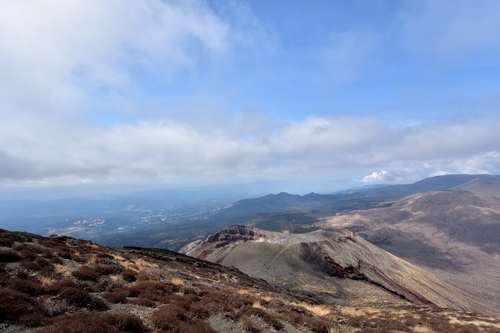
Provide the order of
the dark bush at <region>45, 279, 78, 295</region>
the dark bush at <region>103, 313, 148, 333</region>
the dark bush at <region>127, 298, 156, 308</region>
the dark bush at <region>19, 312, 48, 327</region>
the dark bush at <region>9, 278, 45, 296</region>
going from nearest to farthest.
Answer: the dark bush at <region>19, 312, 48, 327</region>, the dark bush at <region>103, 313, 148, 333</region>, the dark bush at <region>9, 278, 45, 296</region>, the dark bush at <region>45, 279, 78, 295</region>, the dark bush at <region>127, 298, 156, 308</region>

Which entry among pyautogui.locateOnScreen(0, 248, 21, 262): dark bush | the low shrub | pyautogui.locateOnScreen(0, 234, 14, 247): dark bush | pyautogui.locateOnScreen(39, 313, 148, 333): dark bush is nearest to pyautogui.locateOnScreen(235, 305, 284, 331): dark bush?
the low shrub

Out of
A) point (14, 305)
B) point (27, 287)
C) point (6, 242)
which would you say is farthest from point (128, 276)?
point (6, 242)

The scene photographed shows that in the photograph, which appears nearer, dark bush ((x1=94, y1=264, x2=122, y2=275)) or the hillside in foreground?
the hillside in foreground

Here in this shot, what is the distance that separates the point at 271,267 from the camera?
307 feet

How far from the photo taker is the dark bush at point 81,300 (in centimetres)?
1453

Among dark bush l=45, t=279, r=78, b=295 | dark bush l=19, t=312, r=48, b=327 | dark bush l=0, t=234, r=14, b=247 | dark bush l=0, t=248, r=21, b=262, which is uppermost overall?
dark bush l=0, t=234, r=14, b=247

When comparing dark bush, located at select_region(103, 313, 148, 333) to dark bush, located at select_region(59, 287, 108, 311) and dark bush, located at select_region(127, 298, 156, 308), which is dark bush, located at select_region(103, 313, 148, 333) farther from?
dark bush, located at select_region(127, 298, 156, 308)

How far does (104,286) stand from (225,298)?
7.46 m

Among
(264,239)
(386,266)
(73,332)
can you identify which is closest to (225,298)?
(73,332)

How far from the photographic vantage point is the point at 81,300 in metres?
14.8

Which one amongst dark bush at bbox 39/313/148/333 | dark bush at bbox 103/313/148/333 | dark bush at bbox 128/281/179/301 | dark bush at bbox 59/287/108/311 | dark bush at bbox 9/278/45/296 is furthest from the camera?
dark bush at bbox 128/281/179/301

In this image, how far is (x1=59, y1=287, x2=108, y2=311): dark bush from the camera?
14.5 metres

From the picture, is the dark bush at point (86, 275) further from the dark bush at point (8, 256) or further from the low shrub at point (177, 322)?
the low shrub at point (177, 322)

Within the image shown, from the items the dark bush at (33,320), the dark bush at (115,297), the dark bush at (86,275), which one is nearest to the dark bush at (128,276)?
the dark bush at (86,275)
